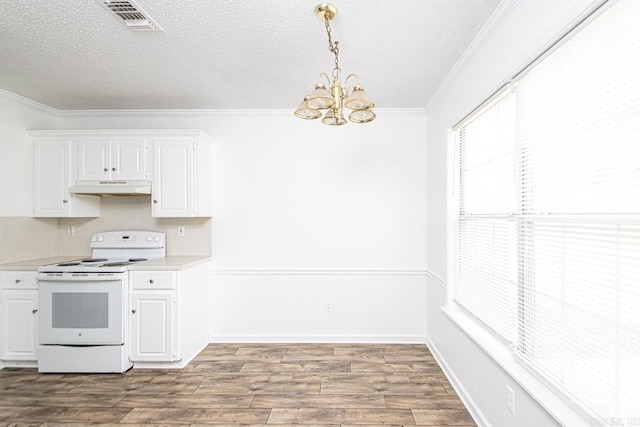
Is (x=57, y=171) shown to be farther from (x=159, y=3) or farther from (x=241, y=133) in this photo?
(x=159, y=3)

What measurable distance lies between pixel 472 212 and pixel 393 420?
64.9 inches

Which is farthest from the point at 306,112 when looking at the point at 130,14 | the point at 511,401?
the point at 511,401

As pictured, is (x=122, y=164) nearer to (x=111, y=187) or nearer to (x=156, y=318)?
(x=111, y=187)

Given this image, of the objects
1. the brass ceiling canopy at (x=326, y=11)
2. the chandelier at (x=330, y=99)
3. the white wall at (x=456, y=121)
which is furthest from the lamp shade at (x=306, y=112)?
the white wall at (x=456, y=121)

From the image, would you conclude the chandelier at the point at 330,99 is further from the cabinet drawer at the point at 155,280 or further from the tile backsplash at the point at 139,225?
the tile backsplash at the point at 139,225

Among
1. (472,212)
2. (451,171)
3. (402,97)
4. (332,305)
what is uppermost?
(402,97)

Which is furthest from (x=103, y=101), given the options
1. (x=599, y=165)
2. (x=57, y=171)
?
(x=599, y=165)

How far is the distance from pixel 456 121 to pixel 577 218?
164cm

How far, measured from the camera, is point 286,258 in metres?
3.86

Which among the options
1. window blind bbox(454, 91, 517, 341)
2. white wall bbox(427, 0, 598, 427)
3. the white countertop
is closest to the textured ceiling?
white wall bbox(427, 0, 598, 427)

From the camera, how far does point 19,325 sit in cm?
318

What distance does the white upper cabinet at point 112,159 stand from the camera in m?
3.51

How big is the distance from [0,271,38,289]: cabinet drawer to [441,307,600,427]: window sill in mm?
3833

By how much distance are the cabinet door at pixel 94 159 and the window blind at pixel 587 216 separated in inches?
147
